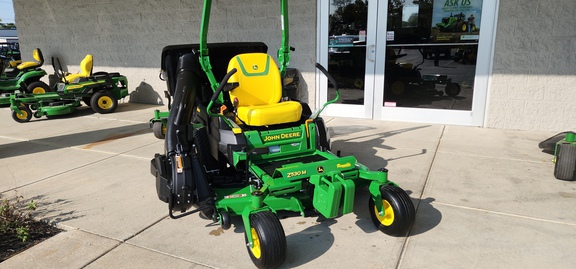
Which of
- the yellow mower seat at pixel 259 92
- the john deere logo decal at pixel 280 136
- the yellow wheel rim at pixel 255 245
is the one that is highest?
the yellow mower seat at pixel 259 92

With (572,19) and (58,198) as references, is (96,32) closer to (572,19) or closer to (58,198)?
(58,198)

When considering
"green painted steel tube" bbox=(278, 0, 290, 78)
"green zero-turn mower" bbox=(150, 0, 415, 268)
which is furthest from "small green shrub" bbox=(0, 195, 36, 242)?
"green painted steel tube" bbox=(278, 0, 290, 78)

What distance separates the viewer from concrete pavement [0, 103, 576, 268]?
2.91 m

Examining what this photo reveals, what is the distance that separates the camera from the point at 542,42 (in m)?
6.02

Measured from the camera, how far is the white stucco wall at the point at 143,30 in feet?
25.5

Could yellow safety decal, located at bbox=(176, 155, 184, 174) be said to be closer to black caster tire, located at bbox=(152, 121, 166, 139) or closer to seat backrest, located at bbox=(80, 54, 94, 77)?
black caster tire, located at bbox=(152, 121, 166, 139)

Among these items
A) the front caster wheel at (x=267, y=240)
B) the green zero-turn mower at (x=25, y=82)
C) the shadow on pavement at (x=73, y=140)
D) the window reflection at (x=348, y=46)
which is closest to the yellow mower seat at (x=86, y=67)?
the green zero-turn mower at (x=25, y=82)

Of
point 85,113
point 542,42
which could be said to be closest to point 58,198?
point 85,113

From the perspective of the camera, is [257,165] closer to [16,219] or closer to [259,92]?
[259,92]

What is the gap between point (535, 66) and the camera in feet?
20.2

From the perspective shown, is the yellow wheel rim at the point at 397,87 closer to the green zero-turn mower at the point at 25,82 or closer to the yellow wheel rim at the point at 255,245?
the yellow wheel rim at the point at 255,245

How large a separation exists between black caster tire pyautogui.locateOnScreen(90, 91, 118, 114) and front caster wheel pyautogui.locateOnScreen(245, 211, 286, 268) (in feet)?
22.3

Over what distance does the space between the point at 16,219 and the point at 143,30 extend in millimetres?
6608

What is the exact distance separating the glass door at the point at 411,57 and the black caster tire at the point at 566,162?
249cm
